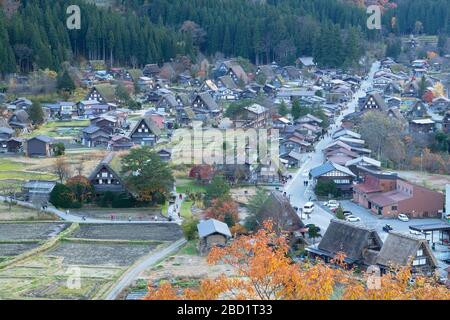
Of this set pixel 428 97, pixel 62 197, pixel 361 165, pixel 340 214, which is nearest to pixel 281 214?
pixel 340 214

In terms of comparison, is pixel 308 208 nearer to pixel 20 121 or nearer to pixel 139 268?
pixel 139 268

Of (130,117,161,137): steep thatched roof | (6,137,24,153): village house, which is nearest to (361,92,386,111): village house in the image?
(130,117,161,137): steep thatched roof

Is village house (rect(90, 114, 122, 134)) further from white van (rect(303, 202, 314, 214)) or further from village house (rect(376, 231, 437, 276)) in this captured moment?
village house (rect(376, 231, 437, 276))

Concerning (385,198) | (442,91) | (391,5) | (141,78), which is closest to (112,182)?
(385,198)

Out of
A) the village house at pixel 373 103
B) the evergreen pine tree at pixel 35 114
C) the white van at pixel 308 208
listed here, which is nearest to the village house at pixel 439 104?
the village house at pixel 373 103

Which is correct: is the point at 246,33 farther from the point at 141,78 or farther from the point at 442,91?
the point at 442,91
